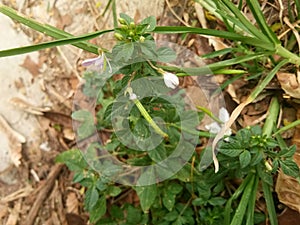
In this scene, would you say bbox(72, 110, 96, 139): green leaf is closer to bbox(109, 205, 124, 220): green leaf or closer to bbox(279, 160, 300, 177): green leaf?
bbox(109, 205, 124, 220): green leaf

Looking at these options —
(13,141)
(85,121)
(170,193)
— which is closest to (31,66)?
(13,141)

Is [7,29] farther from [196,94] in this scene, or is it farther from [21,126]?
[196,94]

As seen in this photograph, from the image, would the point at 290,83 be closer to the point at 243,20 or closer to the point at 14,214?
the point at 243,20

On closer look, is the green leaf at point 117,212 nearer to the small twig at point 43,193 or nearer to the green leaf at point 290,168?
the small twig at point 43,193

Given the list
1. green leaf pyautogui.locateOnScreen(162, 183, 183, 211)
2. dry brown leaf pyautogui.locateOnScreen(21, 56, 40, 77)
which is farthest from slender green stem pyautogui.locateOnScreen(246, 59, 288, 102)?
dry brown leaf pyautogui.locateOnScreen(21, 56, 40, 77)

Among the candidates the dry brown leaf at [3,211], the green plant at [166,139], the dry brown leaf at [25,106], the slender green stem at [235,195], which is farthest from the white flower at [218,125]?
the dry brown leaf at [3,211]
